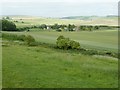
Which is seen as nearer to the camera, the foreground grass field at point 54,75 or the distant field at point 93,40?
the foreground grass field at point 54,75

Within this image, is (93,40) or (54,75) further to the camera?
(93,40)

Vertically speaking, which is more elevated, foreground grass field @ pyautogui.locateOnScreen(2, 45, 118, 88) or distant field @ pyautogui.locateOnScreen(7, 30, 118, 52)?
distant field @ pyautogui.locateOnScreen(7, 30, 118, 52)

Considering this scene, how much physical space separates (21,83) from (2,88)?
2.01 metres

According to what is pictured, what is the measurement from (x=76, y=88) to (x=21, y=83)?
12.8 feet

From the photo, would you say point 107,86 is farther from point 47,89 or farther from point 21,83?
point 21,83

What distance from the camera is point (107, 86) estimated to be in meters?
19.6

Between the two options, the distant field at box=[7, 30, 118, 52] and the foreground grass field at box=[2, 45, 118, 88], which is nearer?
the foreground grass field at box=[2, 45, 118, 88]

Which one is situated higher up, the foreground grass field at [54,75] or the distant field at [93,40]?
the distant field at [93,40]

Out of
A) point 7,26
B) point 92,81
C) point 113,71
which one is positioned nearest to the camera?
point 92,81

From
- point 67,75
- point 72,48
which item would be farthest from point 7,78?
point 72,48

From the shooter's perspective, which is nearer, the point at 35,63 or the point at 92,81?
the point at 92,81

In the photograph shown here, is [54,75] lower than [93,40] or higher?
lower

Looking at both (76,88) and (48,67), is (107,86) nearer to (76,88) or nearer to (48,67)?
(76,88)

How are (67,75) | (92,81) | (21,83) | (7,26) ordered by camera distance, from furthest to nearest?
(7,26) < (67,75) < (92,81) < (21,83)
